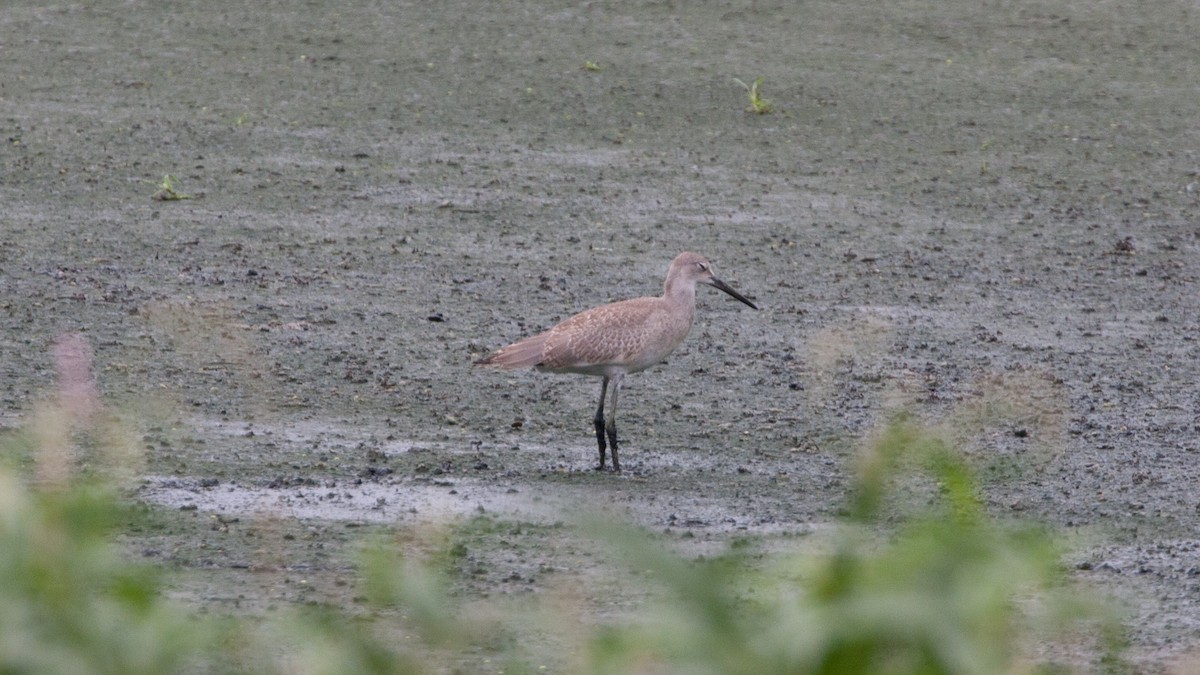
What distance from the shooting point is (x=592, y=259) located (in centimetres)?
1052

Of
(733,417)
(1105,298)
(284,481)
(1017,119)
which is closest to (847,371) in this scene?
(733,417)

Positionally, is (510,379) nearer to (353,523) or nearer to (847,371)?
(847,371)

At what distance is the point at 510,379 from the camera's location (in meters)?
8.34

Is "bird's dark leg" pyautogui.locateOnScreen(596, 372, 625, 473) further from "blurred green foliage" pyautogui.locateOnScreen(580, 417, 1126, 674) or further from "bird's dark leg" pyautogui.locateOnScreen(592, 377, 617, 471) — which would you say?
"blurred green foliage" pyautogui.locateOnScreen(580, 417, 1126, 674)

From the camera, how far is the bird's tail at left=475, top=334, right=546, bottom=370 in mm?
7374

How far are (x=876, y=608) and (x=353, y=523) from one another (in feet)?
15.8

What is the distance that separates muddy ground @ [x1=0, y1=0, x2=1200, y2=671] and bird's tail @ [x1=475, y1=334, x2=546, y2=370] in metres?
0.31

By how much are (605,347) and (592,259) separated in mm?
3122

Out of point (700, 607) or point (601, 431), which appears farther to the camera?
point (601, 431)

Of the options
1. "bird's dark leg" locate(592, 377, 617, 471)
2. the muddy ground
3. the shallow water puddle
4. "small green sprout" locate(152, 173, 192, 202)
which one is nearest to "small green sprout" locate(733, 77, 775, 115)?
the muddy ground

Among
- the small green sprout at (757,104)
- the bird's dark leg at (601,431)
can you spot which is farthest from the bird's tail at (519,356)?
the small green sprout at (757,104)

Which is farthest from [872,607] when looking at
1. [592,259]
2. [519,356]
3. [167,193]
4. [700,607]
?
[167,193]

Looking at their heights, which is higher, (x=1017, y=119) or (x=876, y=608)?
(x=876, y=608)

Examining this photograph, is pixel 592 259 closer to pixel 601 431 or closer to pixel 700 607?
pixel 601 431
